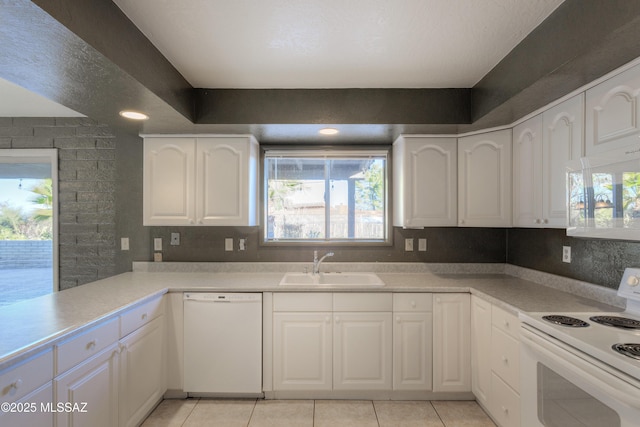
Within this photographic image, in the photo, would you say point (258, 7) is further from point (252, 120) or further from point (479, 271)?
point (479, 271)

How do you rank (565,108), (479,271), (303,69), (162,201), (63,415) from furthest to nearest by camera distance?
(479,271), (162,201), (303,69), (565,108), (63,415)

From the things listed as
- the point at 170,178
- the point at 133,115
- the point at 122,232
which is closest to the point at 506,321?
the point at 170,178

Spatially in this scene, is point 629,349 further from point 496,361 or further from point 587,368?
point 496,361

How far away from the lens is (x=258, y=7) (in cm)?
146

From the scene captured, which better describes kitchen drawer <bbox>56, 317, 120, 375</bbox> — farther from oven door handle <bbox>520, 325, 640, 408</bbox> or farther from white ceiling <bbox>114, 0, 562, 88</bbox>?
oven door handle <bbox>520, 325, 640, 408</bbox>

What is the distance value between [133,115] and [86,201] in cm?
126

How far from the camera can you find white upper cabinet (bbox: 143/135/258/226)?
257 centimetres

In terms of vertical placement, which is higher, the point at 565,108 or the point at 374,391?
the point at 565,108

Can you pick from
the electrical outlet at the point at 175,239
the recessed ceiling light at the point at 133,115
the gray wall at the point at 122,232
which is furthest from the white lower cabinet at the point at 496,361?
the recessed ceiling light at the point at 133,115

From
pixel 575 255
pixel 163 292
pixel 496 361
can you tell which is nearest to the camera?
pixel 496 361

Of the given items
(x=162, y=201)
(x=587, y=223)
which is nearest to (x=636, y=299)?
(x=587, y=223)

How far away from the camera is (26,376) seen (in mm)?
1186

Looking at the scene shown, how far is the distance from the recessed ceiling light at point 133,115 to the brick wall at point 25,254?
1697 mm

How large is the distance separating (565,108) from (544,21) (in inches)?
20.4
